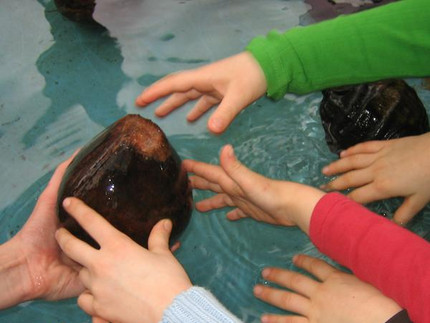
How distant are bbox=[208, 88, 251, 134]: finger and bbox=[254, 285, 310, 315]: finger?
0.53 m

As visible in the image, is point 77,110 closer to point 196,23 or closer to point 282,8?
point 196,23

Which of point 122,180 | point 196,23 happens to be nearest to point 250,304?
point 122,180

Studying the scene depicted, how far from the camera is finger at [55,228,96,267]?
1.30 metres

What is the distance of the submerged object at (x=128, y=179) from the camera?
53.2 inches

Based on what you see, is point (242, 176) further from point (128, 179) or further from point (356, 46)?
point (356, 46)

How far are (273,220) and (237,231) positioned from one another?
333mm

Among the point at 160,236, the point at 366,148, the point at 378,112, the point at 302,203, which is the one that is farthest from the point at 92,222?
the point at 378,112

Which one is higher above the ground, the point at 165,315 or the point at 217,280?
the point at 165,315

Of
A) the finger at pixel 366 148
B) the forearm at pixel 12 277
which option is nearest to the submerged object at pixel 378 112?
the finger at pixel 366 148

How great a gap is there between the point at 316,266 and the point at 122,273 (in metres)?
0.62

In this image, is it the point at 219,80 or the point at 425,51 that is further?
the point at 425,51

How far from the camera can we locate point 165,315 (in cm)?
120

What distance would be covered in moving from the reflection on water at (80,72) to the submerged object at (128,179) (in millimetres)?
803

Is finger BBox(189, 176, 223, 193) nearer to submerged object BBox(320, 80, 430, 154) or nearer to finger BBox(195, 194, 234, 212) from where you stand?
finger BBox(195, 194, 234, 212)
